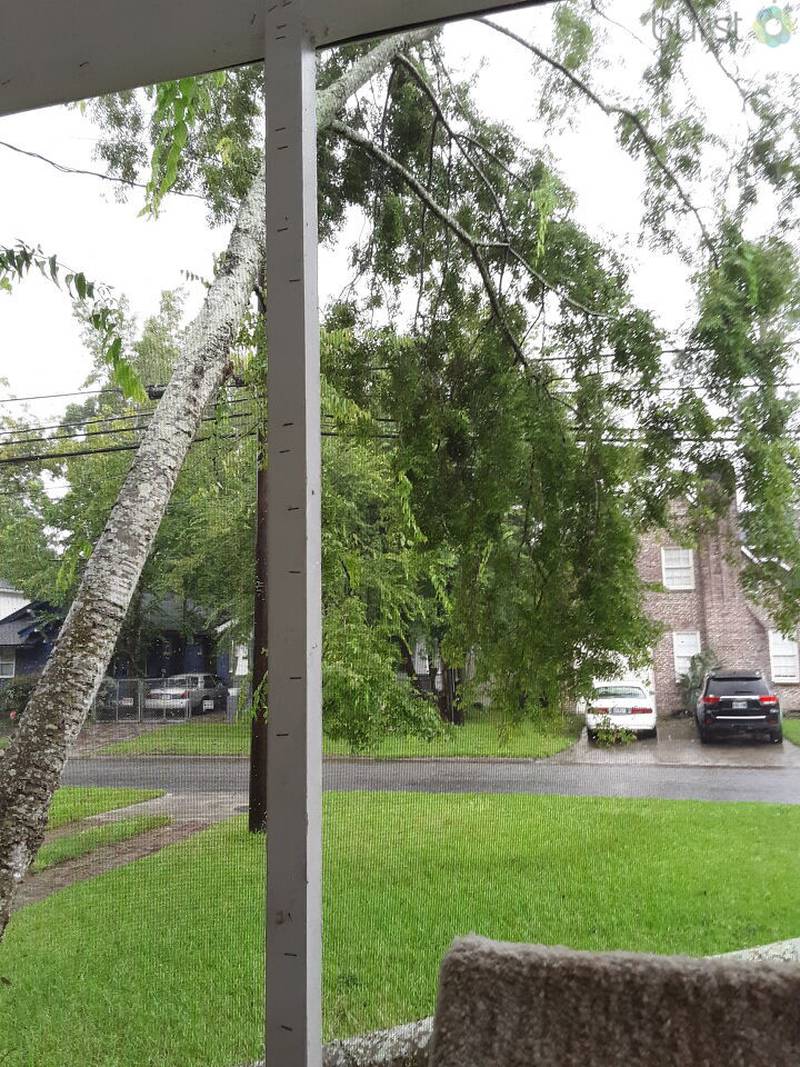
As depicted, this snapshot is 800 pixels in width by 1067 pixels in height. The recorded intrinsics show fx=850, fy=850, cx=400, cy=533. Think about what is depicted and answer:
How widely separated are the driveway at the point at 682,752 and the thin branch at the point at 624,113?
0.67 m

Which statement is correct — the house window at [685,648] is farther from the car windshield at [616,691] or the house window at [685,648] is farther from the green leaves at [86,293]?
the green leaves at [86,293]

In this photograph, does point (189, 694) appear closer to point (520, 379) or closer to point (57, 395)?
point (57, 395)

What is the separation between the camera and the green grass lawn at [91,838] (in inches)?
52.7

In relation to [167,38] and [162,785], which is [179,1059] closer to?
[162,785]

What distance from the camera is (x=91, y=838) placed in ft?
4.43

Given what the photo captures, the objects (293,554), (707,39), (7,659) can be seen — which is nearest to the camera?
(293,554)

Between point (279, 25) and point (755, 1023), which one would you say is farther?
point (279, 25)

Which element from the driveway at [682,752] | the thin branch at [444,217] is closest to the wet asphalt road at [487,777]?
the driveway at [682,752]

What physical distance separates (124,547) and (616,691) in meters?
0.81

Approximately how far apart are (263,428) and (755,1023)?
1.06 metres

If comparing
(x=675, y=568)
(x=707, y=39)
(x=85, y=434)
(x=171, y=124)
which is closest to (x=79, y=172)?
(x=171, y=124)

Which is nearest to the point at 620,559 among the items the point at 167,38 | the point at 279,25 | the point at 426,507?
the point at 426,507

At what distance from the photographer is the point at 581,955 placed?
758mm

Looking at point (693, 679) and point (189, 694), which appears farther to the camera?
point (189, 694)
